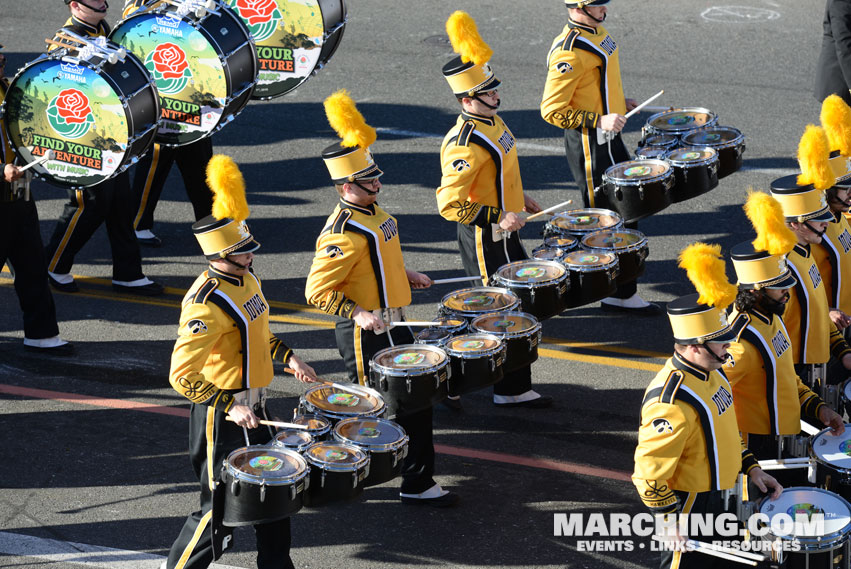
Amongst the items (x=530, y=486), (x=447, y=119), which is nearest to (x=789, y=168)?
(x=447, y=119)

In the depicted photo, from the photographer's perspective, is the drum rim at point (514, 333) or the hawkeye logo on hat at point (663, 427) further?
the drum rim at point (514, 333)

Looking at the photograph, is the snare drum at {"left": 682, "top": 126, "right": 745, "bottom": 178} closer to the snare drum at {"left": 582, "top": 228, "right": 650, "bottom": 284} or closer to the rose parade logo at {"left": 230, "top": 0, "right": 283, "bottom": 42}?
the snare drum at {"left": 582, "top": 228, "right": 650, "bottom": 284}

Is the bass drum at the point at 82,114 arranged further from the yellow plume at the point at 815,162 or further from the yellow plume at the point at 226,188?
the yellow plume at the point at 815,162

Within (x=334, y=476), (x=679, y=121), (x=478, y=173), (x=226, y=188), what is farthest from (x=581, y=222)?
(x=334, y=476)

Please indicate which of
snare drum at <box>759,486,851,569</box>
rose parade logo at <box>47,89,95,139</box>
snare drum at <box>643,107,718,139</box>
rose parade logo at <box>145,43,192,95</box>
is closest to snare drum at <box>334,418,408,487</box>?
snare drum at <box>759,486,851,569</box>

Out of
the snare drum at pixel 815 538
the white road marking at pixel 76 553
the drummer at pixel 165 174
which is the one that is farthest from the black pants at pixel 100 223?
the snare drum at pixel 815 538

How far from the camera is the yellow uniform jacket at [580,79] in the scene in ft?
32.9

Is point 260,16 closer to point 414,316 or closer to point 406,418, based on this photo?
point 414,316

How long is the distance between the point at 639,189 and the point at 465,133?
1334 millimetres

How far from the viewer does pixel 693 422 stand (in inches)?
247

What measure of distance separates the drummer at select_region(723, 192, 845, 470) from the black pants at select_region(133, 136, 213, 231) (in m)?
5.41

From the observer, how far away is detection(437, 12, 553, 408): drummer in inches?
351

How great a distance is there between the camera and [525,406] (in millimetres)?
8992

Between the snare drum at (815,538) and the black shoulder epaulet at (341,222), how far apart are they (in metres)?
2.90
